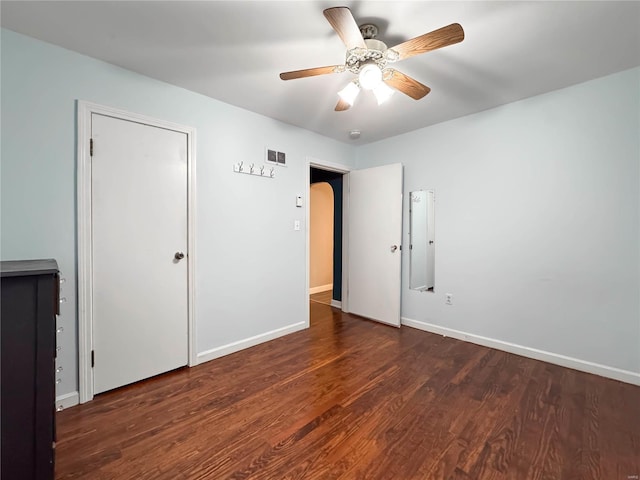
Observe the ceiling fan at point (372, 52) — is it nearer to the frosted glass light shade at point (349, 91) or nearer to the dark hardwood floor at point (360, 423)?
the frosted glass light shade at point (349, 91)

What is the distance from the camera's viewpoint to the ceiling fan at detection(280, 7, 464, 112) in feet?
4.49

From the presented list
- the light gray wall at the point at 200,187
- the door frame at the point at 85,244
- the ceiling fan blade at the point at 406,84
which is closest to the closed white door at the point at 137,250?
the door frame at the point at 85,244

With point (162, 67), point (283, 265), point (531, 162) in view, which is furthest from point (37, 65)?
point (531, 162)

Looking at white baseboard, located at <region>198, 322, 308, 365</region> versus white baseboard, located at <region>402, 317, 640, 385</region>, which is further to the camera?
white baseboard, located at <region>198, 322, 308, 365</region>

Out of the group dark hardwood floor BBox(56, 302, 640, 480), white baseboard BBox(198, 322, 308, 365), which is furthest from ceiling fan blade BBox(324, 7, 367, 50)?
white baseboard BBox(198, 322, 308, 365)

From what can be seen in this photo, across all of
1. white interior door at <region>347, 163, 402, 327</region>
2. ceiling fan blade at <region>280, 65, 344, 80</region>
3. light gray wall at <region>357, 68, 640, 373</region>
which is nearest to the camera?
ceiling fan blade at <region>280, 65, 344, 80</region>

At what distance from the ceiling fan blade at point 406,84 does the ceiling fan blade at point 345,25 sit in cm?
35

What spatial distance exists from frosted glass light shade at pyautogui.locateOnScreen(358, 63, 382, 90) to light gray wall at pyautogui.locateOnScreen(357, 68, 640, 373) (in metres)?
1.82

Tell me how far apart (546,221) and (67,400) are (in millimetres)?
3956

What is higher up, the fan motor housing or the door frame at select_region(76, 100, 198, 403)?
the fan motor housing

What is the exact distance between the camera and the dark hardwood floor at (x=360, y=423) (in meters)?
1.42

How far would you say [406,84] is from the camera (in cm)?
189

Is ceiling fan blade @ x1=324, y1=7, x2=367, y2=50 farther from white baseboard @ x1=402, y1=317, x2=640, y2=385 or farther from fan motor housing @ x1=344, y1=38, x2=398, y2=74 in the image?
white baseboard @ x1=402, y1=317, x2=640, y2=385

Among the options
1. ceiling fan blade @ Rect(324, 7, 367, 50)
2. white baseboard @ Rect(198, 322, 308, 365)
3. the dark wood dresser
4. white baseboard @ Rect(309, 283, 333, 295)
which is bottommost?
white baseboard @ Rect(198, 322, 308, 365)
